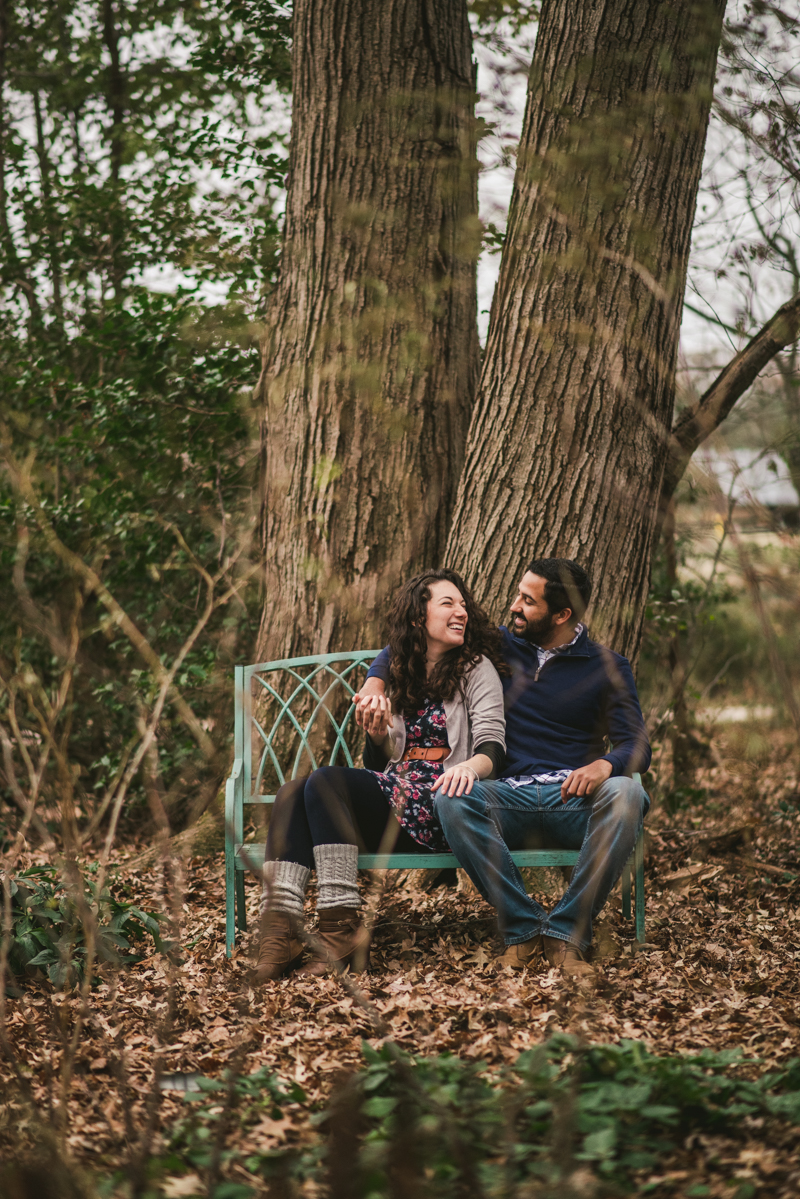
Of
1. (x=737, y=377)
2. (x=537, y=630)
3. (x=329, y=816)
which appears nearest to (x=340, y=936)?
(x=329, y=816)

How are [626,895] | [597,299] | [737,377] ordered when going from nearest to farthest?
1. [626,895]
2. [737,377]
3. [597,299]

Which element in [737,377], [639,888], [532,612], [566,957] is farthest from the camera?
[737,377]

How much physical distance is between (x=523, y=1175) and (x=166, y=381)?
200 inches

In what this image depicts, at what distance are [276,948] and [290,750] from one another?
61.5 inches

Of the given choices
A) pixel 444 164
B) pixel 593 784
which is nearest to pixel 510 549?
pixel 593 784

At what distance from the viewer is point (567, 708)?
3.73m

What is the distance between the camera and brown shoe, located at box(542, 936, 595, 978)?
317 centimetres

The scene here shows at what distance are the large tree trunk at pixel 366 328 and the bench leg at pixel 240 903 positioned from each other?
1.30 metres

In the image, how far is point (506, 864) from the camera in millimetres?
3359

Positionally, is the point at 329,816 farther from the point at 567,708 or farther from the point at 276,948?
the point at 567,708

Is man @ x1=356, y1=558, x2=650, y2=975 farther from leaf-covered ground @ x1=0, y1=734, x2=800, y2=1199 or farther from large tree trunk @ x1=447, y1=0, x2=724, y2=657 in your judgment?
large tree trunk @ x1=447, y1=0, x2=724, y2=657

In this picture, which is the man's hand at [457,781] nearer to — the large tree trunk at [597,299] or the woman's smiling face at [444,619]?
the woman's smiling face at [444,619]

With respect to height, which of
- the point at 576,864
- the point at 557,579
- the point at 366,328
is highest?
the point at 366,328

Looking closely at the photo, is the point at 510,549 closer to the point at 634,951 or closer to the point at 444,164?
the point at 634,951
